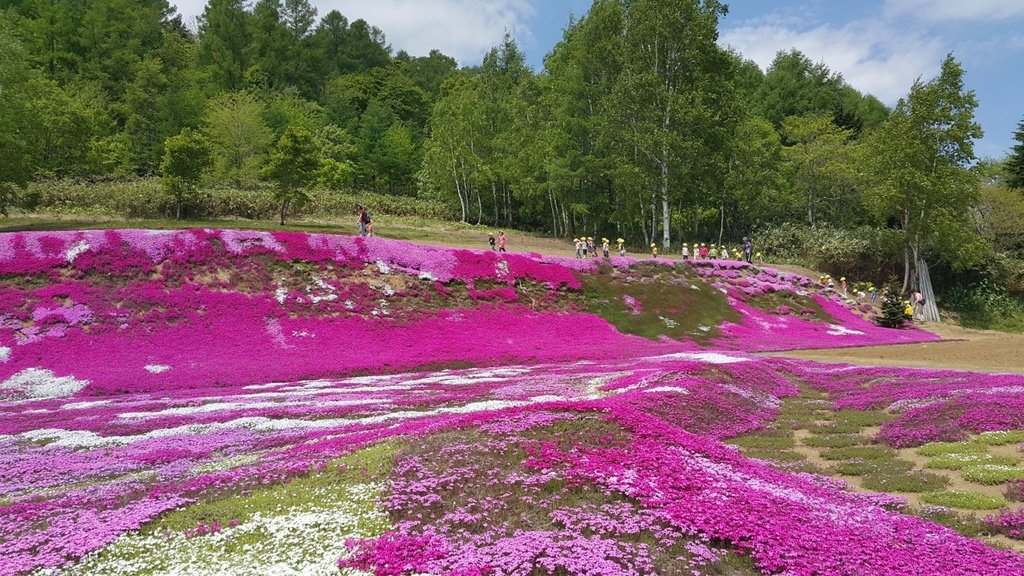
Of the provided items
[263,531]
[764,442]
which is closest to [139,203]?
[263,531]

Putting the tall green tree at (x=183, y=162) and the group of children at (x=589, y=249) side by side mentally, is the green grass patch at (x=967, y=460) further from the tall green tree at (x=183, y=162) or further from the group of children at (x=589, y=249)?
the tall green tree at (x=183, y=162)

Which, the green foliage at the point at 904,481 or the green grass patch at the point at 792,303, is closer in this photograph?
the green foliage at the point at 904,481

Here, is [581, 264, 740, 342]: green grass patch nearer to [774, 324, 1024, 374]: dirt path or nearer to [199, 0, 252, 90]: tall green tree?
[774, 324, 1024, 374]: dirt path

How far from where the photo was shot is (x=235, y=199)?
6106 centimetres

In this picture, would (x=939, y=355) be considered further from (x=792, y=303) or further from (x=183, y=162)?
(x=183, y=162)

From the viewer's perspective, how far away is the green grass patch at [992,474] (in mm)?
11633

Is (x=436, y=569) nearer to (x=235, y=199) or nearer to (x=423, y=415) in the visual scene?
(x=423, y=415)

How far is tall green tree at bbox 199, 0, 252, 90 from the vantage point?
12838 cm

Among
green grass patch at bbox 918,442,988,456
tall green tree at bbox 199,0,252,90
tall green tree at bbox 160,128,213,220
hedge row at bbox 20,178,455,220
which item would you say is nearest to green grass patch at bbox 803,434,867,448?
green grass patch at bbox 918,442,988,456

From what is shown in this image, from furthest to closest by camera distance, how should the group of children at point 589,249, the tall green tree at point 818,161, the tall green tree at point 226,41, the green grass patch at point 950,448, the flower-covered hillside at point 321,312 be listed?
the tall green tree at point 226,41 < the tall green tree at point 818,161 < the group of children at point 589,249 < the flower-covered hillside at point 321,312 < the green grass patch at point 950,448

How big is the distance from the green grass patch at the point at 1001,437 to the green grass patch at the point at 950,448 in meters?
0.34

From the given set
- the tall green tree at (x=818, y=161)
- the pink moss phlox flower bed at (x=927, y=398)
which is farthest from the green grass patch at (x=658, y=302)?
the tall green tree at (x=818, y=161)

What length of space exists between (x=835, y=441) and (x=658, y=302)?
1125 inches

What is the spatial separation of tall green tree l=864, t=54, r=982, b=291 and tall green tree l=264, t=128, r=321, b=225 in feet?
182
